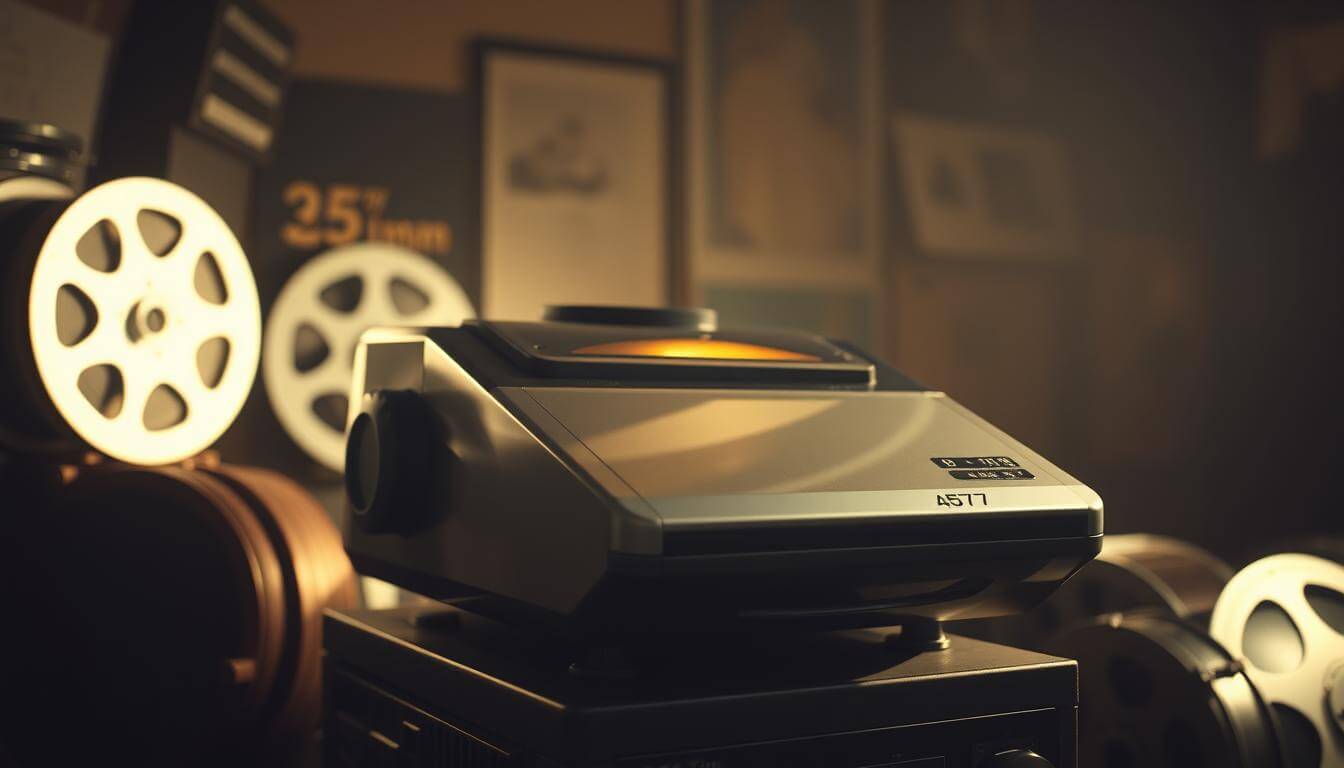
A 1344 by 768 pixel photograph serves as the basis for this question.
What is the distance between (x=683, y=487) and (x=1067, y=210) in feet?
8.96

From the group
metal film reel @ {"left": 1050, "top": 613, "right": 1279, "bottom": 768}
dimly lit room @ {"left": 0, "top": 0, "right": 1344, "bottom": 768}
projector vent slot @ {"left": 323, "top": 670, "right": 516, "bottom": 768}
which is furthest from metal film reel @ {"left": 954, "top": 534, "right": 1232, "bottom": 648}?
projector vent slot @ {"left": 323, "top": 670, "right": 516, "bottom": 768}

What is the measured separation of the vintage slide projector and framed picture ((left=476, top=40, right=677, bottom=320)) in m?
1.46

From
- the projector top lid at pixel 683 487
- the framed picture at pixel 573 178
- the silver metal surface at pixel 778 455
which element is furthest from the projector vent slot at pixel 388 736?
the framed picture at pixel 573 178

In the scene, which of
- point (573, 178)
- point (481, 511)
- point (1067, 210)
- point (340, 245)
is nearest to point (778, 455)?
point (481, 511)

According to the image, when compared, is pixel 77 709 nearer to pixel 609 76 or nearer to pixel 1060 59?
pixel 609 76

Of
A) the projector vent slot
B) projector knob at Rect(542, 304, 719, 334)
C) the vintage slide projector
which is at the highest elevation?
projector knob at Rect(542, 304, 719, 334)

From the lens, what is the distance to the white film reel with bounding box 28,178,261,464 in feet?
4.29

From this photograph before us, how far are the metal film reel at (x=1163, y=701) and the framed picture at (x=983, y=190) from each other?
6.33ft

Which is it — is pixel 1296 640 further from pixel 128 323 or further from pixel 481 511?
pixel 128 323

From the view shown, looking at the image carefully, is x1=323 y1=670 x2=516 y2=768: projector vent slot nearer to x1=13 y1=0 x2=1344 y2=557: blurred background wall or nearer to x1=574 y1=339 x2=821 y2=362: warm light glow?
x1=574 y1=339 x2=821 y2=362: warm light glow

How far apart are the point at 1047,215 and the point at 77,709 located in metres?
2.63

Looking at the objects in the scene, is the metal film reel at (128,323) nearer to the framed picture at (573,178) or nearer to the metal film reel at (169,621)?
the metal film reel at (169,621)

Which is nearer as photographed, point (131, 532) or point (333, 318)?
point (131, 532)

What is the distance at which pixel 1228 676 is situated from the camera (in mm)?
1167
